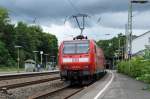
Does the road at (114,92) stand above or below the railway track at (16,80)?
below

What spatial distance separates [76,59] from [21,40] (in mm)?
117222

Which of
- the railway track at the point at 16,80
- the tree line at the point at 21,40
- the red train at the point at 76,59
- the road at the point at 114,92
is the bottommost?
the road at the point at 114,92

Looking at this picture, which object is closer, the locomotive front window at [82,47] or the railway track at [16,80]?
the railway track at [16,80]

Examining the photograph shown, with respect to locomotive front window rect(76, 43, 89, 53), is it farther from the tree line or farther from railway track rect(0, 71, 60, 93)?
the tree line

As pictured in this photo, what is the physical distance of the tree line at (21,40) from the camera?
13088 centimetres

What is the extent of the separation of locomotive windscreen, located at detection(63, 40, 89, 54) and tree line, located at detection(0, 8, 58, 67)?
3465 inches

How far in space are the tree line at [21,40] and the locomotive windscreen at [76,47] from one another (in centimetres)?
8802

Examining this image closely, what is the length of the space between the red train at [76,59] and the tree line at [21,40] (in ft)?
289

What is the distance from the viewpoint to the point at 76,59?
35.0 meters

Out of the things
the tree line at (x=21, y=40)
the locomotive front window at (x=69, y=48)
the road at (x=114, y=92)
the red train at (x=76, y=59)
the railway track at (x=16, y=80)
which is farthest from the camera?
the tree line at (x=21, y=40)

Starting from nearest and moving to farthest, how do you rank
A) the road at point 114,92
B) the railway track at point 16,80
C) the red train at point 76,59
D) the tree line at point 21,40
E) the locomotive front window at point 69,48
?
1. the road at point 114,92
2. the railway track at point 16,80
3. the red train at point 76,59
4. the locomotive front window at point 69,48
5. the tree line at point 21,40

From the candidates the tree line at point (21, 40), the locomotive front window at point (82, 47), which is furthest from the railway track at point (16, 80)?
the tree line at point (21, 40)

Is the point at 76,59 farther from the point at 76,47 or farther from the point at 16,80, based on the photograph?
the point at 16,80

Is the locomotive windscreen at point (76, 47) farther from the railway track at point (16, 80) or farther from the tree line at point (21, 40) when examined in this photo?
the tree line at point (21, 40)
